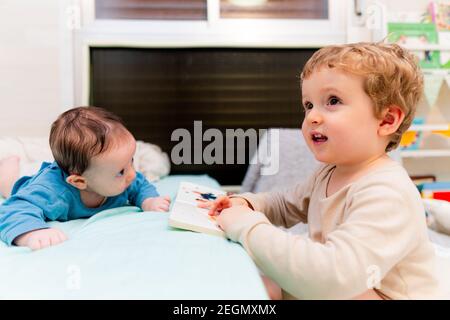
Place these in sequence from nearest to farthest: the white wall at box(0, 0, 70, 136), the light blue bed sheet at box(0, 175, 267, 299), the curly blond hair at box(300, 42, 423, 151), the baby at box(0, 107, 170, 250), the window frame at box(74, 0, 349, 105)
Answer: the light blue bed sheet at box(0, 175, 267, 299)
the curly blond hair at box(300, 42, 423, 151)
the baby at box(0, 107, 170, 250)
the white wall at box(0, 0, 70, 136)
the window frame at box(74, 0, 349, 105)

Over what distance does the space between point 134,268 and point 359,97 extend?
422 mm

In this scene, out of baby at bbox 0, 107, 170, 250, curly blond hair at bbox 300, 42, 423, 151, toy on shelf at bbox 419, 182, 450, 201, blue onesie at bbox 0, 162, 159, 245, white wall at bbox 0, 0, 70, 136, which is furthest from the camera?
white wall at bbox 0, 0, 70, 136

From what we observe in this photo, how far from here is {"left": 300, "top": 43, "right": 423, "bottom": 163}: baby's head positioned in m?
0.66

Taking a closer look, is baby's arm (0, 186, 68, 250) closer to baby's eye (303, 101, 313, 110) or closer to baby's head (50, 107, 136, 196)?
baby's head (50, 107, 136, 196)

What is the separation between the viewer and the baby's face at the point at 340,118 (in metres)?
0.66

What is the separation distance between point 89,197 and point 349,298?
0.68 meters

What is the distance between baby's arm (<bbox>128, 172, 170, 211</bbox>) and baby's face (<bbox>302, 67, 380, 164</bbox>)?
18.0 inches

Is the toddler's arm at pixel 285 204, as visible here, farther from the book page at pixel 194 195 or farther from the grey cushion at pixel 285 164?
the grey cushion at pixel 285 164

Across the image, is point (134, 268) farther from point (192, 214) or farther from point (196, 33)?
point (196, 33)

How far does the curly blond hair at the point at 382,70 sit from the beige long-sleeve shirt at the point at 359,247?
11cm

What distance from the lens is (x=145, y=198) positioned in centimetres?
110

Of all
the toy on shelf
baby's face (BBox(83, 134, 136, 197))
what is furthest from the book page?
the toy on shelf

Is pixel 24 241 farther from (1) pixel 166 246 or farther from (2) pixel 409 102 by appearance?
(2) pixel 409 102
